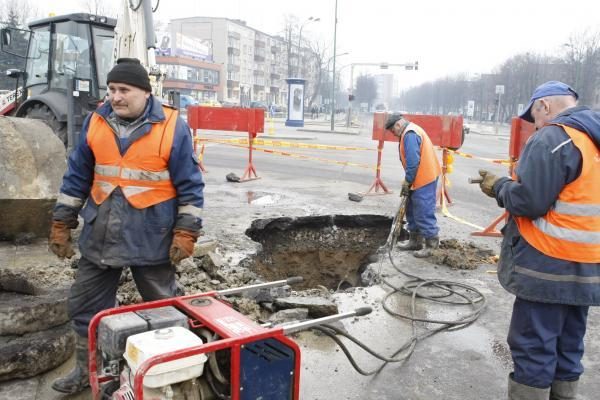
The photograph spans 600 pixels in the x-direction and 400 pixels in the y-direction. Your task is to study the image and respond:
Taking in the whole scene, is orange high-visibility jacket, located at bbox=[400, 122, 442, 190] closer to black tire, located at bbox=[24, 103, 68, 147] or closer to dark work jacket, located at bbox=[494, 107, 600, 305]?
dark work jacket, located at bbox=[494, 107, 600, 305]

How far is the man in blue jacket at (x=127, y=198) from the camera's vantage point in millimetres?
2898

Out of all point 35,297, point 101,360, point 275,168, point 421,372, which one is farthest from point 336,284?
point 275,168

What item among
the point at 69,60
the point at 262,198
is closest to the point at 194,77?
the point at 69,60

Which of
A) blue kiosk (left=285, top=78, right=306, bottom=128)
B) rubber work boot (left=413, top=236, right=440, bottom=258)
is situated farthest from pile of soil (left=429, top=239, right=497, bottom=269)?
blue kiosk (left=285, top=78, right=306, bottom=128)

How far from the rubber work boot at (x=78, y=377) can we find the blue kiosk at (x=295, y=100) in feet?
80.8

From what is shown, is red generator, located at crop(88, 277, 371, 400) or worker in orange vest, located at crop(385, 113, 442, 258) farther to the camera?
worker in orange vest, located at crop(385, 113, 442, 258)

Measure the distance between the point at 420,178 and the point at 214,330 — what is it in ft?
14.1

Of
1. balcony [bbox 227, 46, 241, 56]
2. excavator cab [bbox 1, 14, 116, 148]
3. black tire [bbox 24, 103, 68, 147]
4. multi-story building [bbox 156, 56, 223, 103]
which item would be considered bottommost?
black tire [bbox 24, 103, 68, 147]

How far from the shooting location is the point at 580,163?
2.65m

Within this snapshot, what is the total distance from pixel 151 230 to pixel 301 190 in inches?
291

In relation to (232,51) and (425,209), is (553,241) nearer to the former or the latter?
(425,209)

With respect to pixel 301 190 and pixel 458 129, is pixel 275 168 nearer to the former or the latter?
pixel 301 190

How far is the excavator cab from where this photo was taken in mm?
9141

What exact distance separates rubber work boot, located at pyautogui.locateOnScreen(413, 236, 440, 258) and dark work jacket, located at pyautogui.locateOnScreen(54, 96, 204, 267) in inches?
149
